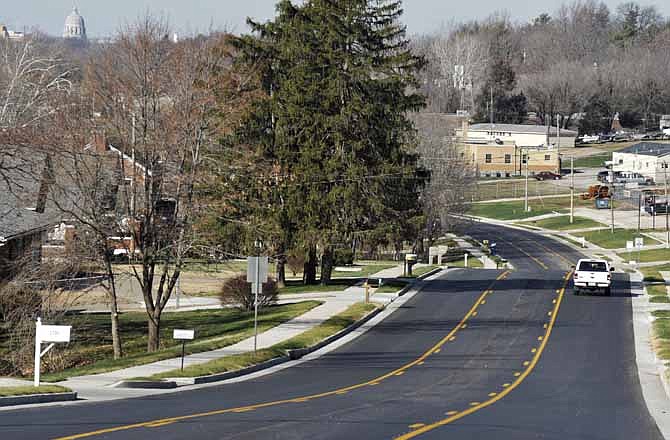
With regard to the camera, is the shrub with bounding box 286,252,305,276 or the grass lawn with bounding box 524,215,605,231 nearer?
the shrub with bounding box 286,252,305,276

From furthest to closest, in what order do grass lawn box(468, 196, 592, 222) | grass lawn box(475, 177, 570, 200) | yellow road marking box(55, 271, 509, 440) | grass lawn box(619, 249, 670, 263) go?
grass lawn box(475, 177, 570, 200)
grass lawn box(468, 196, 592, 222)
grass lawn box(619, 249, 670, 263)
yellow road marking box(55, 271, 509, 440)

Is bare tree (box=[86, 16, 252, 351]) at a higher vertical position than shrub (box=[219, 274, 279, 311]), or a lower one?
higher

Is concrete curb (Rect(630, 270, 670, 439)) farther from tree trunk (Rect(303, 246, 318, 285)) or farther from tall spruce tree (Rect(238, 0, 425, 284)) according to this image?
tree trunk (Rect(303, 246, 318, 285))

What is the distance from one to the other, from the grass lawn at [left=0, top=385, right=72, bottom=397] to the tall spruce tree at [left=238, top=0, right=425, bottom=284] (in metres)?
28.9

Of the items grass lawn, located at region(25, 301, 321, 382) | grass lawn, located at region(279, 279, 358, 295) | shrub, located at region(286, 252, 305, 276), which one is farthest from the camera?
shrub, located at region(286, 252, 305, 276)

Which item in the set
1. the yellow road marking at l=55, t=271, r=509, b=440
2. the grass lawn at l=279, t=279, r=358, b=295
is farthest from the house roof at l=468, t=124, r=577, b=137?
the yellow road marking at l=55, t=271, r=509, b=440

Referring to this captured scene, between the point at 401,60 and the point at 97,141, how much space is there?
20.3 m

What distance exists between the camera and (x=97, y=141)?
3553cm

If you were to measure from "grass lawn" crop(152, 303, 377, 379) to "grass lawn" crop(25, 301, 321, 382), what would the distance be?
1.80m

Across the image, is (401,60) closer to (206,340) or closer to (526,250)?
(206,340)

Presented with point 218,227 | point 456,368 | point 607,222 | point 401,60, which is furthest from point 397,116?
point 607,222

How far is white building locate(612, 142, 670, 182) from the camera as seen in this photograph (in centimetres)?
13412

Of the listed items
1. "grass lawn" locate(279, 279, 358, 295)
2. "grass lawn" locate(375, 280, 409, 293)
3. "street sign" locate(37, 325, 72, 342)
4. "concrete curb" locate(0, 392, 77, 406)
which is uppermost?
"street sign" locate(37, 325, 72, 342)

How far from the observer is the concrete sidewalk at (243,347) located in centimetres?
2328
